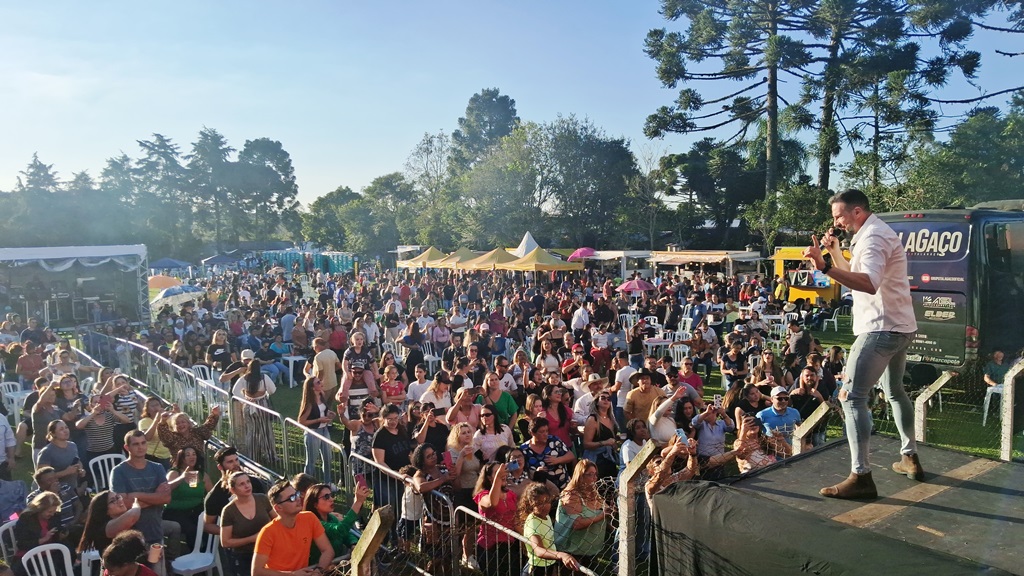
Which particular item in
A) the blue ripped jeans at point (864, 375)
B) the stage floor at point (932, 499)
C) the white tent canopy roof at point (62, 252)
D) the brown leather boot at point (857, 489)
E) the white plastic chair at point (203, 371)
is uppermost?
the white tent canopy roof at point (62, 252)

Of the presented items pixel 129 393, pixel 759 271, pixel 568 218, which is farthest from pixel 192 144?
pixel 129 393

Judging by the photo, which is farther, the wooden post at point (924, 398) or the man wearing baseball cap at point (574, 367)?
the man wearing baseball cap at point (574, 367)

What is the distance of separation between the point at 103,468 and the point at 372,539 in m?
5.58

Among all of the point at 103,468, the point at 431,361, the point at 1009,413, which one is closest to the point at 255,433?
the point at 103,468

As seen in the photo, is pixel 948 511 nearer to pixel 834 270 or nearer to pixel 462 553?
pixel 834 270

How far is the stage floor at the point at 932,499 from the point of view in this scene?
2.64 meters

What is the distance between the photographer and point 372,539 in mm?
2646

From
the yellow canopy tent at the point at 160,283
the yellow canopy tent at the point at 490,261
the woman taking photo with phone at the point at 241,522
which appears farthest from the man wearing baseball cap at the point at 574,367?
the yellow canopy tent at the point at 160,283

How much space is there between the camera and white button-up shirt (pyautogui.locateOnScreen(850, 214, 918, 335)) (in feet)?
9.64

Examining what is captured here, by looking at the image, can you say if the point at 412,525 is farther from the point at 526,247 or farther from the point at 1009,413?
the point at 526,247

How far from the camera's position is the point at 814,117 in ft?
94.5

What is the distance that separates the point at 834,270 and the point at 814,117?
2927 centimetres

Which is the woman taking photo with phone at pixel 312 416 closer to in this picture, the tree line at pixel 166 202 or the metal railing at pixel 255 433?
the metal railing at pixel 255 433

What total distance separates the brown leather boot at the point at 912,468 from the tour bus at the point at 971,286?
788 centimetres
